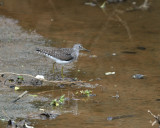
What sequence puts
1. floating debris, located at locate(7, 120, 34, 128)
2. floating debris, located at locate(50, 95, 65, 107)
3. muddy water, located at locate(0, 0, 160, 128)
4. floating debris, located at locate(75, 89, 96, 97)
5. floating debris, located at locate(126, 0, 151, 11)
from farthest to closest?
1. floating debris, located at locate(126, 0, 151, 11)
2. floating debris, located at locate(75, 89, 96, 97)
3. floating debris, located at locate(50, 95, 65, 107)
4. muddy water, located at locate(0, 0, 160, 128)
5. floating debris, located at locate(7, 120, 34, 128)

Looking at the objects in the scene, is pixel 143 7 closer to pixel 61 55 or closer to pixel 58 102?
pixel 61 55

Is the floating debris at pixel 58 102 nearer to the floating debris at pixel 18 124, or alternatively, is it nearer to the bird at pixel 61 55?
the floating debris at pixel 18 124

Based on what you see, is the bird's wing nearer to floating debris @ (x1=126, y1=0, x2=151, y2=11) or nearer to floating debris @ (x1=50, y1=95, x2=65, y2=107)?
floating debris @ (x1=50, y1=95, x2=65, y2=107)

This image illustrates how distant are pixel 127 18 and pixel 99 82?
455 centimetres

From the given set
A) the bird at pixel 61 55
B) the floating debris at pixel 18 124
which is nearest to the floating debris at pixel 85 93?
the bird at pixel 61 55

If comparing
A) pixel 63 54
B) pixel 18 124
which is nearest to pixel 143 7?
pixel 63 54

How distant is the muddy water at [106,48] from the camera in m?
7.03

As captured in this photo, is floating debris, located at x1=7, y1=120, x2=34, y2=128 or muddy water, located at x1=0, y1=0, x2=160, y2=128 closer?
floating debris, located at x1=7, y1=120, x2=34, y2=128

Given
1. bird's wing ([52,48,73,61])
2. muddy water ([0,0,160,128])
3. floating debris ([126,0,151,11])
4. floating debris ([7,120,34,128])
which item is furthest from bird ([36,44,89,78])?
floating debris ([126,0,151,11])

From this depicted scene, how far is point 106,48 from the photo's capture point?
1031 cm

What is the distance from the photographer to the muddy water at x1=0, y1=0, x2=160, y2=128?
7031 mm

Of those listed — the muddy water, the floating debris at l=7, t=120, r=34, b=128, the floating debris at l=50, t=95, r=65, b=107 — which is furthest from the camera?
the floating debris at l=50, t=95, r=65, b=107

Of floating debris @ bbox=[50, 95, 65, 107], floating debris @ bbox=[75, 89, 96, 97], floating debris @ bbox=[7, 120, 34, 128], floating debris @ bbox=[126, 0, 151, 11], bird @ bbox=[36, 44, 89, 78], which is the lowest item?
floating debris @ bbox=[7, 120, 34, 128]

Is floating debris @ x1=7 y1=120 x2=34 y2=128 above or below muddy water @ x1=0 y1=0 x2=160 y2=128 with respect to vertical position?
below
